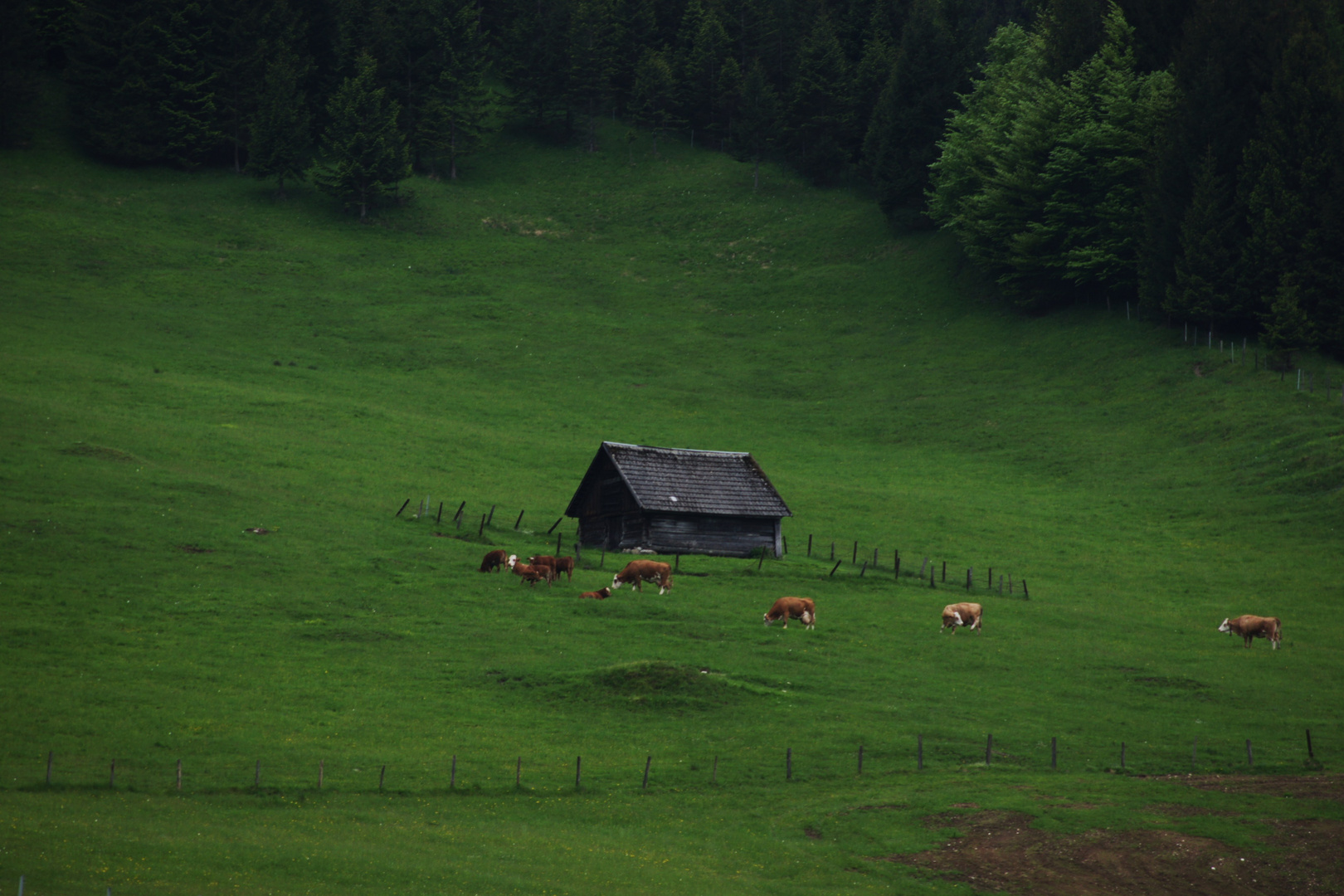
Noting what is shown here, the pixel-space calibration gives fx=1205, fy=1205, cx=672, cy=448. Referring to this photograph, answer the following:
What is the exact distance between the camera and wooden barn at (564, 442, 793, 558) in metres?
51.8

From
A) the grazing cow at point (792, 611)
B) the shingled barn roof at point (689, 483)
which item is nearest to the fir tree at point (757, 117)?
the shingled barn roof at point (689, 483)

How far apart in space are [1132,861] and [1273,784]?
644 cm

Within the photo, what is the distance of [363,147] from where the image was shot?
102m

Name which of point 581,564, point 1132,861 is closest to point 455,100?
point 581,564

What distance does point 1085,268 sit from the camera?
82938 millimetres

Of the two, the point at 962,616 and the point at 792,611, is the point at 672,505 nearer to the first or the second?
the point at 792,611

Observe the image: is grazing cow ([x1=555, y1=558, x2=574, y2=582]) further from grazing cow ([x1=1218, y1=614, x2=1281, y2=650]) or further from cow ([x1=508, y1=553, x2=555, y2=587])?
grazing cow ([x1=1218, y1=614, x2=1281, y2=650])

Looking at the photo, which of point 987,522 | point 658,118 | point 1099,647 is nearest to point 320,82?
point 658,118

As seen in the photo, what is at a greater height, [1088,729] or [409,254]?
[409,254]

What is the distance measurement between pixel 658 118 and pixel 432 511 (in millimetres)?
83106

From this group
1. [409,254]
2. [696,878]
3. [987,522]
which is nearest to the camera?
[696,878]

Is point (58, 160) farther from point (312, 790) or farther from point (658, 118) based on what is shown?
point (312, 790)

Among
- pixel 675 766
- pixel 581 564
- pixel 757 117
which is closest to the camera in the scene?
pixel 675 766

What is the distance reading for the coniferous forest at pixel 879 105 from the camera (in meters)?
72.6
